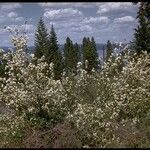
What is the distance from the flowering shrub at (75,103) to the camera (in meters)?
12.4

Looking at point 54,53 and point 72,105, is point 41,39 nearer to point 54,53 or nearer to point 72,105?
point 54,53

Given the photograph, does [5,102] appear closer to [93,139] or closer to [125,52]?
[93,139]

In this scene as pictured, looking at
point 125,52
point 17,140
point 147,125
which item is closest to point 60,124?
point 17,140

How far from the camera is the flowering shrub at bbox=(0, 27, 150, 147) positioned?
1242 cm

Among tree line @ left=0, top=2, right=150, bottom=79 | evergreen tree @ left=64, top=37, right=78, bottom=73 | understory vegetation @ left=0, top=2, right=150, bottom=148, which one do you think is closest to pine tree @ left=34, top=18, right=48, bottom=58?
tree line @ left=0, top=2, right=150, bottom=79

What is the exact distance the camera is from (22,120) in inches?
528

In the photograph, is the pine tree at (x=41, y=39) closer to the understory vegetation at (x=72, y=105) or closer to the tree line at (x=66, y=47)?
the tree line at (x=66, y=47)

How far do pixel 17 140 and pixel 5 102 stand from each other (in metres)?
1.62

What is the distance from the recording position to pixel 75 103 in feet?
46.3

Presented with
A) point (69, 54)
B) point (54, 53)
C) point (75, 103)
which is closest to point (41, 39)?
point (54, 53)

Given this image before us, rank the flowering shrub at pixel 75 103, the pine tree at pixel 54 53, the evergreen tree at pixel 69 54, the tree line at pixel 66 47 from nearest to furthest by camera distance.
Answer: the flowering shrub at pixel 75 103, the tree line at pixel 66 47, the pine tree at pixel 54 53, the evergreen tree at pixel 69 54

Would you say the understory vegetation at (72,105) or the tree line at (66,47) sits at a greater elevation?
the understory vegetation at (72,105)

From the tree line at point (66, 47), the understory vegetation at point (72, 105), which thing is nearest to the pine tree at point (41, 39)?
the tree line at point (66, 47)

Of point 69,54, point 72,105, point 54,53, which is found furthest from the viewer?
point 69,54
